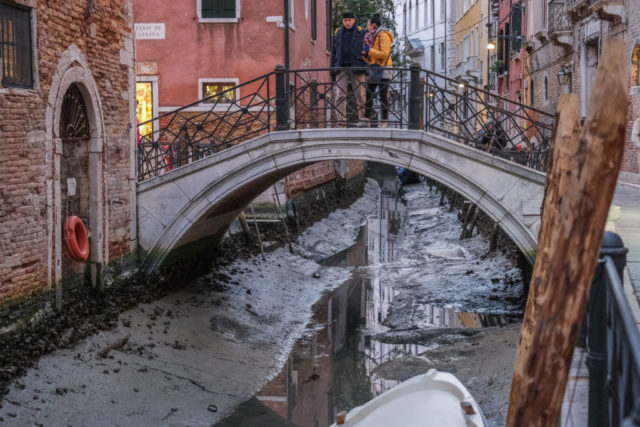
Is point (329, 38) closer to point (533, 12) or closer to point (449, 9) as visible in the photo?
point (533, 12)

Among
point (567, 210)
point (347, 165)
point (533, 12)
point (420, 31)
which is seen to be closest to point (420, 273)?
point (347, 165)

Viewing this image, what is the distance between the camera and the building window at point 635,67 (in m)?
16.7

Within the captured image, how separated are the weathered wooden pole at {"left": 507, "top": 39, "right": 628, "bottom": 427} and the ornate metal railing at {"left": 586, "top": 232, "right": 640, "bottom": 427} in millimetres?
178

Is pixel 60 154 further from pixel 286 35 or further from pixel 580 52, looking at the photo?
pixel 580 52

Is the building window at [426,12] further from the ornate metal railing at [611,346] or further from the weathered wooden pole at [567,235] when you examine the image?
the weathered wooden pole at [567,235]

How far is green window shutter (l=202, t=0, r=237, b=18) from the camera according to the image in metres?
17.1

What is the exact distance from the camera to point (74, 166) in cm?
1105

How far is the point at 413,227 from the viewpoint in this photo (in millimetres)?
26984

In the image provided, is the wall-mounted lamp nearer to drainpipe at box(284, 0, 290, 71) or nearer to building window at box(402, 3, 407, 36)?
drainpipe at box(284, 0, 290, 71)

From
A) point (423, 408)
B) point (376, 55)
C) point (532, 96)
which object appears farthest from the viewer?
point (532, 96)

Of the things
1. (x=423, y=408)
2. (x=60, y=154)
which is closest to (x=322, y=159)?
(x=60, y=154)

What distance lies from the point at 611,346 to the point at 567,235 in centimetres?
45

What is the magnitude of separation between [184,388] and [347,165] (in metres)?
18.9

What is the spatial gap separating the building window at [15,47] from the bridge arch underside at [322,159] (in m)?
3.35
